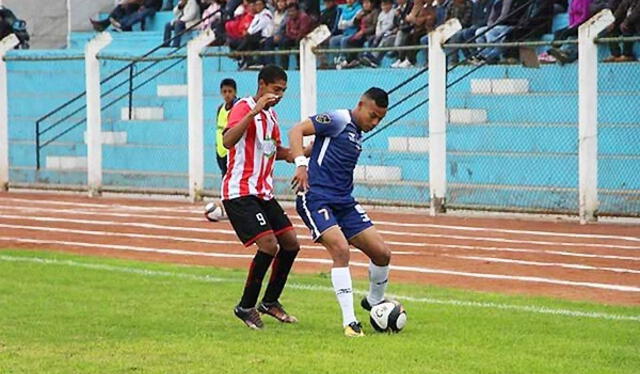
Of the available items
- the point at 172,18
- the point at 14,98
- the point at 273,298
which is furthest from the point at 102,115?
the point at 273,298

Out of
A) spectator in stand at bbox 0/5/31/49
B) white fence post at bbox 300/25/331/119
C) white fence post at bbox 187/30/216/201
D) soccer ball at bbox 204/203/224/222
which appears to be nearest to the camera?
soccer ball at bbox 204/203/224/222

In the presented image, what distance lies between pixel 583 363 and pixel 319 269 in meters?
6.92

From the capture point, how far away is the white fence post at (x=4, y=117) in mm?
30578

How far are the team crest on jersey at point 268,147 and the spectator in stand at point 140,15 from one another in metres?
23.5

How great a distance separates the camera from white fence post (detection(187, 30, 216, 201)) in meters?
27.0

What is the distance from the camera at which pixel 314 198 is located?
11.7 meters

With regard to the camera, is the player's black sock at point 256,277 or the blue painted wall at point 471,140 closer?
the player's black sock at point 256,277

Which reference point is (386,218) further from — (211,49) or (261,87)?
(261,87)

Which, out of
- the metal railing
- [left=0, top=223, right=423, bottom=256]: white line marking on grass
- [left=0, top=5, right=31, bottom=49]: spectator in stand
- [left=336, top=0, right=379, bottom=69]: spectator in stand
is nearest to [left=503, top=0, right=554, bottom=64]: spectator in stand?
[left=336, top=0, right=379, bottom=69]: spectator in stand

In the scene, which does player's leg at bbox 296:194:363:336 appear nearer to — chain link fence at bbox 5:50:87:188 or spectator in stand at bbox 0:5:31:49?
chain link fence at bbox 5:50:87:188

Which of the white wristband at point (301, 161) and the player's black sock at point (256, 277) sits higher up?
the white wristband at point (301, 161)

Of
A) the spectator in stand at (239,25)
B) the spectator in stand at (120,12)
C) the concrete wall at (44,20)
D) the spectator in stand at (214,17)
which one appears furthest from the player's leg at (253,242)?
the concrete wall at (44,20)

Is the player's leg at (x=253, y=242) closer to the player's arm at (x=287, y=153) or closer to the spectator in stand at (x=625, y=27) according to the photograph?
the player's arm at (x=287, y=153)

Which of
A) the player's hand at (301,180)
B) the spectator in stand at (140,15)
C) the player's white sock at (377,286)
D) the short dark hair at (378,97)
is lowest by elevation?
the player's white sock at (377,286)
